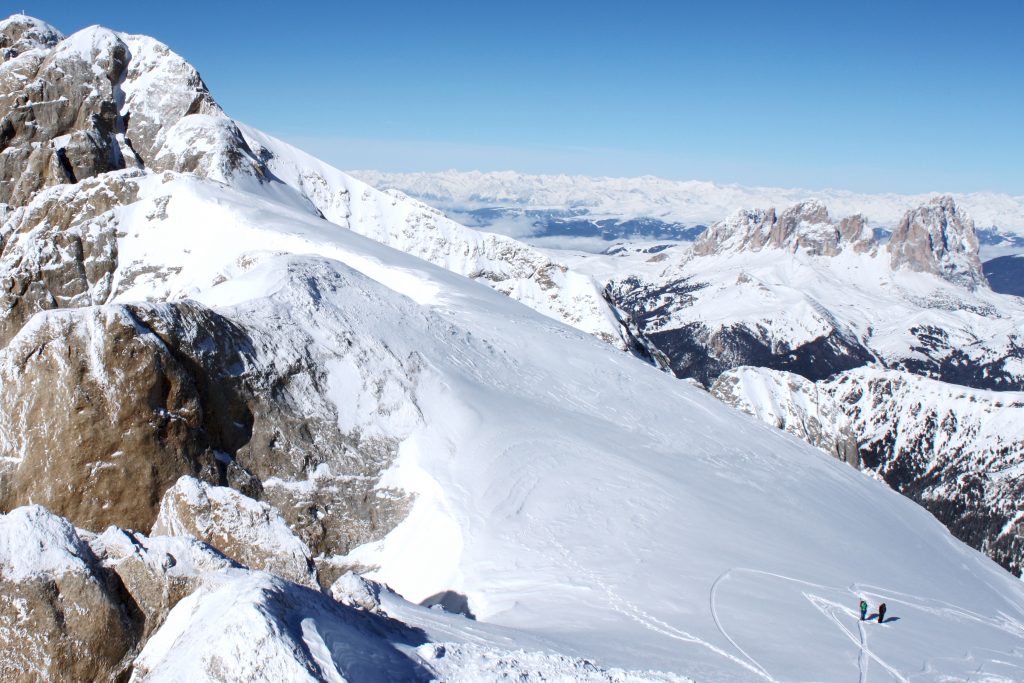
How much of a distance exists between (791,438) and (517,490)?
33.8 metres

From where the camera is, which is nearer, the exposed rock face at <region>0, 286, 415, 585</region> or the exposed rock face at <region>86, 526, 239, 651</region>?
the exposed rock face at <region>86, 526, 239, 651</region>

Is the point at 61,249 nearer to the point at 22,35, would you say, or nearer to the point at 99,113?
the point at 99,113

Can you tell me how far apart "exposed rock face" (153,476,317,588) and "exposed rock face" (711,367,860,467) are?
167 meters

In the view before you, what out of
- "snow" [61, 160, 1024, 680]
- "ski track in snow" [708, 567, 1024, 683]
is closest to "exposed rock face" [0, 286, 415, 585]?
"snow" [61, 160, 1024, 680]

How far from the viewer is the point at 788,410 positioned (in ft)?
618

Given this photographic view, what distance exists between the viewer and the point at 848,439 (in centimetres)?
18850

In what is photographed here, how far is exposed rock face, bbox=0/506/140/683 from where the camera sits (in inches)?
556

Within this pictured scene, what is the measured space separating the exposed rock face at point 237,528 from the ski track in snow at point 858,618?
13312 millimetres


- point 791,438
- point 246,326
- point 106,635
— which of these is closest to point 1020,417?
point 791,438

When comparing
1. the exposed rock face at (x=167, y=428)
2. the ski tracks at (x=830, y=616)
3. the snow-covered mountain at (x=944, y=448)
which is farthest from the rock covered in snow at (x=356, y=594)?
the snow-covered mountain at (x=944, y=448)

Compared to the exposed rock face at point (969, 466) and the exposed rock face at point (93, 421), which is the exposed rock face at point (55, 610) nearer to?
the exposed rock face at point (93, 421)

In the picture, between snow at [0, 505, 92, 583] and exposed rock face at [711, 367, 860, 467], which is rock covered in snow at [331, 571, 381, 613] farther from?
exposed rock face at [711, 367, 860, 467]

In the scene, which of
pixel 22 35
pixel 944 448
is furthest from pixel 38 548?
pixel 944 448

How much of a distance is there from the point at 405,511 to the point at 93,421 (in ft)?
40.9
